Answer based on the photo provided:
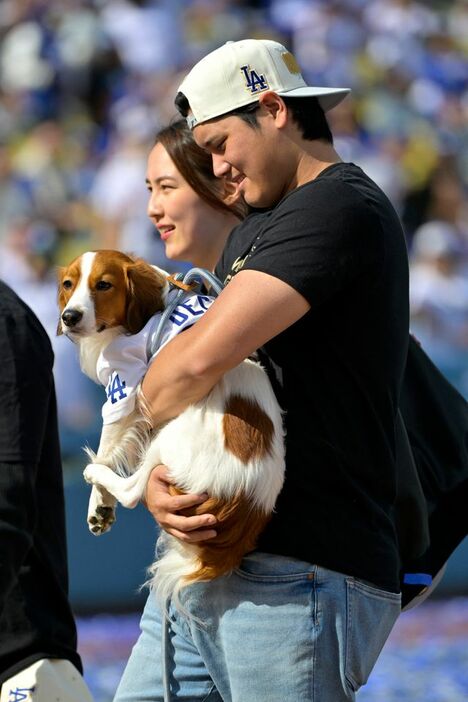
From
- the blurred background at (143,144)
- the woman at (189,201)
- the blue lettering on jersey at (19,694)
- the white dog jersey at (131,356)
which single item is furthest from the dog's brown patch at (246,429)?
the blurred background at (143,144)

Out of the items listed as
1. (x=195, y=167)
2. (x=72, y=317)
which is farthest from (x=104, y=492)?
A: (x=195, y=167)

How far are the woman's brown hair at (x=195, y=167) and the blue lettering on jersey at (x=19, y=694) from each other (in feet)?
4.54

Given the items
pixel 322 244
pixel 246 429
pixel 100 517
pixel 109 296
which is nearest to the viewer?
pixel 322 244

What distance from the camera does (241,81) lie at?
86.3 inches

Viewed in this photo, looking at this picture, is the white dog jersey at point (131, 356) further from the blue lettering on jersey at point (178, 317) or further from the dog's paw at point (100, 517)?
the dog's paw at point (100, 517)

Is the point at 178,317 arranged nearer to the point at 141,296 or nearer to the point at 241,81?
the point at 141,296

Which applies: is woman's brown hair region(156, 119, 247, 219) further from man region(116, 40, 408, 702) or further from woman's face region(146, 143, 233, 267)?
man region(116, 40, 408, 702)

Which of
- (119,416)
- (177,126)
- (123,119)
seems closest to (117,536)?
(123,119)

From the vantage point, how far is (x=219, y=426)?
82.1 inches

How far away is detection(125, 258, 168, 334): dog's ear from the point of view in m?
2.30

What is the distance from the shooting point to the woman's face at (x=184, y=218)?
9.86 feet

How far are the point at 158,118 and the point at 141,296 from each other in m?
4.36

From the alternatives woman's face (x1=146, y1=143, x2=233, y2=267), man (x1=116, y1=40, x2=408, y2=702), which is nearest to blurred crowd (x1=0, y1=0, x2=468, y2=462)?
woman's face (x1=146, y1=143, x2=233, y2=267)

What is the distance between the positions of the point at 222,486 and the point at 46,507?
36 cm
